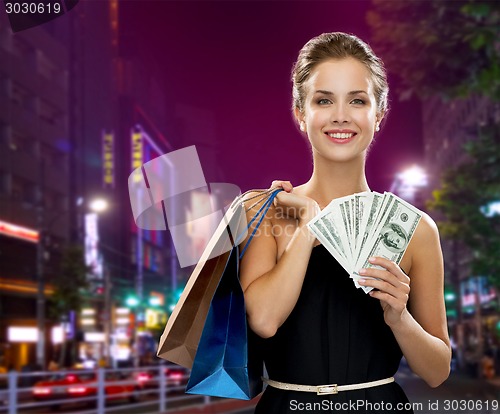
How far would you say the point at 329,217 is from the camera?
6.75 feet

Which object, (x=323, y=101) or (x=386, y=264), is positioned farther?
(x=323, y=101)

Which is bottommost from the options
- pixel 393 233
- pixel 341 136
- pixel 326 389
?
pixel 326 389

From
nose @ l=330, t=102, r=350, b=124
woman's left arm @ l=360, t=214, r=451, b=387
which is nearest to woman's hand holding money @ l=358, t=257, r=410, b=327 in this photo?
woman's left arm @ l=360, t=214, r=451, b=387

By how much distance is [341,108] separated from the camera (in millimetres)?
2275

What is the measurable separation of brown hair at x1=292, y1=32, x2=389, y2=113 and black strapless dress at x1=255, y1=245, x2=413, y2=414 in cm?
53

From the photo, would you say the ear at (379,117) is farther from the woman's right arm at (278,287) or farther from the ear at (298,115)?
the woman's right arm at (278,287)

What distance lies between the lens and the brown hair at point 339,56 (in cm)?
231

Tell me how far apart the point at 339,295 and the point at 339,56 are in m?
0.72

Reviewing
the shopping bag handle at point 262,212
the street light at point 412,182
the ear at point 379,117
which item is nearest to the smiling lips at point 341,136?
the ear at point 379,117

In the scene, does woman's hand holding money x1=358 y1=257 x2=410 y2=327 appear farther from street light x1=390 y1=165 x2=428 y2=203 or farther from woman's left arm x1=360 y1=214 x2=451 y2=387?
street light x1=390 y1=165 x2=428 y2=203

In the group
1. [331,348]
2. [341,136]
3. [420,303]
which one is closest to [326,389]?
[331,348]

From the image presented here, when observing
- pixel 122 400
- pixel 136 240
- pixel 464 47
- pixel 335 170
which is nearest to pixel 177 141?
pixel 136 240

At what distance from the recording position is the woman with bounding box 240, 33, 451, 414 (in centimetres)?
220

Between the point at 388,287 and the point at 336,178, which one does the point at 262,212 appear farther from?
the point at 388,287
